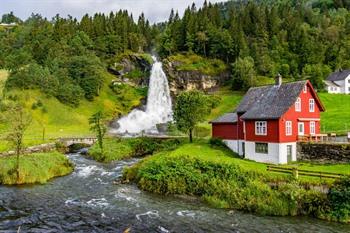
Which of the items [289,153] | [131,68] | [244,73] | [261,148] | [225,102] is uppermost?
[131,68]

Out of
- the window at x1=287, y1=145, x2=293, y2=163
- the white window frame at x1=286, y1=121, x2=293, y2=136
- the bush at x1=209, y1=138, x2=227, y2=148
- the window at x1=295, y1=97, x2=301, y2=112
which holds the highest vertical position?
the window at x1=295, y1=97, x2=301, y2=112

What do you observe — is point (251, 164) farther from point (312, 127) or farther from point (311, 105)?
point (311, 105)

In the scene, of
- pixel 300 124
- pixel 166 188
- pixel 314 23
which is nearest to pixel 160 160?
pixel 166 188

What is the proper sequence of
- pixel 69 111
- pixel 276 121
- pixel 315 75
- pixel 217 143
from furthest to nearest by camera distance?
1. pixel 315 75
2. pixel 69 111
3. pixel 217 143
4. pixel 276 121

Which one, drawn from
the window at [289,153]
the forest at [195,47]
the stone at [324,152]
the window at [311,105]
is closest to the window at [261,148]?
the window at [289,153]

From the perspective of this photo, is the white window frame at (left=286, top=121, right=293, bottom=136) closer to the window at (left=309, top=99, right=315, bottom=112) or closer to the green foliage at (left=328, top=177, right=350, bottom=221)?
the window at (left=309, top=99, right=315, bottom=112)

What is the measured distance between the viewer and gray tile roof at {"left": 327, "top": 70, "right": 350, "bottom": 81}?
105475 millimetres

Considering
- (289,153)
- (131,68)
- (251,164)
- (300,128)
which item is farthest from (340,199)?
(131,68)

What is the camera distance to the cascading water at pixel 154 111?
92.0m

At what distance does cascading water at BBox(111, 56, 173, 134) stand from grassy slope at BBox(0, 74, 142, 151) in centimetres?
407

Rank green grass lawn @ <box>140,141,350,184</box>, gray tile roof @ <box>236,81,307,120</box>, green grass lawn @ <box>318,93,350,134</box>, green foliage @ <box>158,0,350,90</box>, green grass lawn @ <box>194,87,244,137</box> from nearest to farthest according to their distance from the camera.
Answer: green grass lawn @ <box>140,141,350,184</box>
gray tile roof @ <box>236,81,307,120</box>
green grass lawn @ <box>318,93,350,134</box>
green grass lawn @ <box>194,87,244,137</box>
green foliage @ <box>158,0,350,90</box>

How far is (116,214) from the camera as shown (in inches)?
1139

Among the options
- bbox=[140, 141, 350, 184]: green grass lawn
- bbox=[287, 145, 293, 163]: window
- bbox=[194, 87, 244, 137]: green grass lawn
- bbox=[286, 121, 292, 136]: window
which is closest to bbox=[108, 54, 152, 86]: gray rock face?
bbox=[194, 87, 244, 137]: green grass lawn

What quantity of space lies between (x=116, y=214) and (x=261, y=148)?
1973 cm
